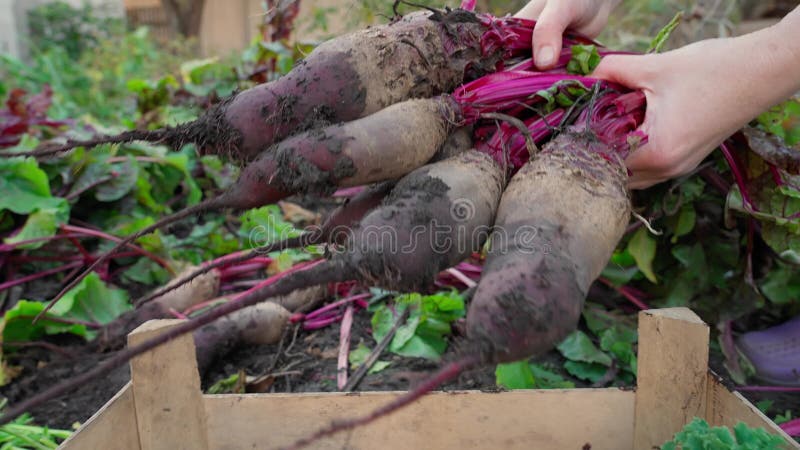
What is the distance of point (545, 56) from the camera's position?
1504mm

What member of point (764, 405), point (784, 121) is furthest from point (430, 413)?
point (784, 121)

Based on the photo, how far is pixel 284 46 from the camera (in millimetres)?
3936

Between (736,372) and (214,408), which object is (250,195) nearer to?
(214,408)

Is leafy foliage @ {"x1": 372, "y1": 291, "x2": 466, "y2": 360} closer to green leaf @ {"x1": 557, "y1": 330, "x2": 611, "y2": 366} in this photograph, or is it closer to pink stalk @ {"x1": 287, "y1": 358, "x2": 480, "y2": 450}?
green leaf @ {"x1": 557, "y1": 330, "x2": 611, "y2": 366}

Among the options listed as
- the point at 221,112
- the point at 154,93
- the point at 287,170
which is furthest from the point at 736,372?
the point at 154,93

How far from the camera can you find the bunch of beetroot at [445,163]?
986 millimetres

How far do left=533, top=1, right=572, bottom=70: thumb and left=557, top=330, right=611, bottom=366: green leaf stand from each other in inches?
34.3

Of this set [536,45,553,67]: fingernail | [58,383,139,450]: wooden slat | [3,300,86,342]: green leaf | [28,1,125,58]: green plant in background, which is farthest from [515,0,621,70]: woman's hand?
[28,1,125,58]: green plant in background

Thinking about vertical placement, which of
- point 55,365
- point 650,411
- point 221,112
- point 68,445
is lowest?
point 55,365

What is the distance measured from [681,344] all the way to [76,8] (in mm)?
13089

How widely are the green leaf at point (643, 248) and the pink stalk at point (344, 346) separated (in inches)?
38.7

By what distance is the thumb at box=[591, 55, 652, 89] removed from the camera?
139 cm

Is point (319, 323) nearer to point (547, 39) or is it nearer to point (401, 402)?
point (547, 39)

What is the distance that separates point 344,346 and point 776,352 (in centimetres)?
141
